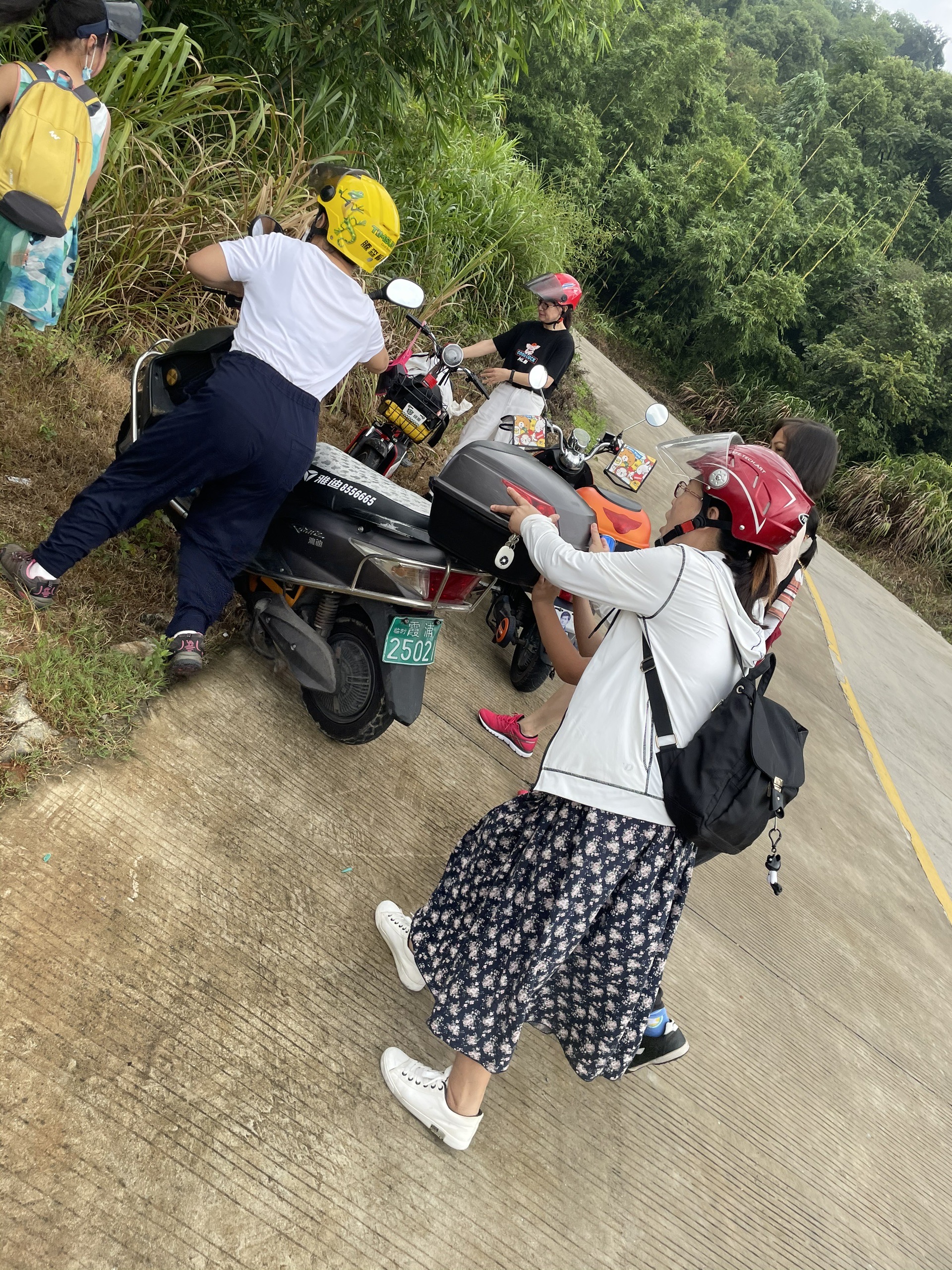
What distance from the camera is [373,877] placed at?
3.15m

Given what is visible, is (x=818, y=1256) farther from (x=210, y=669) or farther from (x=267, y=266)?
(x=267, y=266)

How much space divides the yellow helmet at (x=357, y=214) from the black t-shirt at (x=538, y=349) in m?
2.35

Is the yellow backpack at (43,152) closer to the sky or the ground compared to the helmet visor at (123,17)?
closer to the ground

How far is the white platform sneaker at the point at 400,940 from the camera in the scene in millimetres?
2852

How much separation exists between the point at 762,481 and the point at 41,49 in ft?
16.3

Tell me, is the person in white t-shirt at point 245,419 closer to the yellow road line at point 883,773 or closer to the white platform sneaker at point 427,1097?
the white platform sneaker at point 427,1097

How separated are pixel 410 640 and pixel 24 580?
129 cm

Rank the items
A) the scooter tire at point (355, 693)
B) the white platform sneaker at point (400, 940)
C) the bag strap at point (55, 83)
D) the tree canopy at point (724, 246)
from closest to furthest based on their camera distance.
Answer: the white platform sneaker at point (400, 940), the bag strap at point (55, 83), the scooter tire at point (355, 693), the tree canopy at point (724, 246)

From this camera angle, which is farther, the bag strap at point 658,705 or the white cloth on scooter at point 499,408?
the white cloth on scooter at point 499,408

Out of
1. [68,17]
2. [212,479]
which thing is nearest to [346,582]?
[212,479]

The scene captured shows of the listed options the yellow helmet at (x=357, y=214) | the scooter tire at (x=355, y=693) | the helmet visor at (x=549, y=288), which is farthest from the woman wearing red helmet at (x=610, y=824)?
the helmet visor at (x=549, y=288)

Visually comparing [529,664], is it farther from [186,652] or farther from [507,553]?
[186,652]

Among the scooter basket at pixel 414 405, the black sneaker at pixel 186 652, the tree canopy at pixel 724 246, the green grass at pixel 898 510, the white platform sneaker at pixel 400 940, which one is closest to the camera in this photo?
the white platform sneaker at pixel 400 940

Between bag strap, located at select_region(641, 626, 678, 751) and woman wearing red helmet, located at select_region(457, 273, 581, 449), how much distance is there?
2945 millimetres
